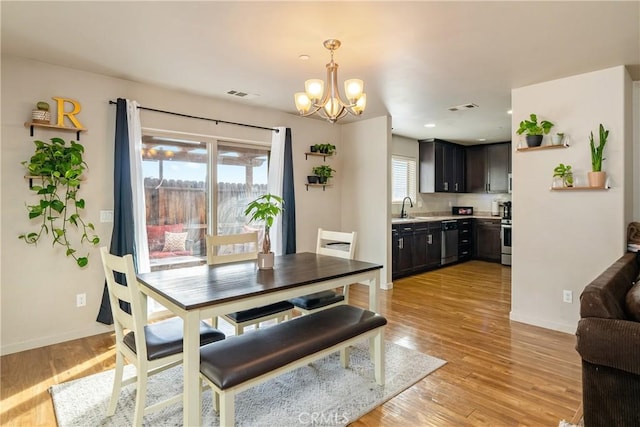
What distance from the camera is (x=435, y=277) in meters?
5.72

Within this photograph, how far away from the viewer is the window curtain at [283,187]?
448 cm

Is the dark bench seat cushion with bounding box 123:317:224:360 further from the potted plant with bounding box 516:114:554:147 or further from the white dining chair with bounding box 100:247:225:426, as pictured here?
the potted plant with bounding box 516:114:554:147

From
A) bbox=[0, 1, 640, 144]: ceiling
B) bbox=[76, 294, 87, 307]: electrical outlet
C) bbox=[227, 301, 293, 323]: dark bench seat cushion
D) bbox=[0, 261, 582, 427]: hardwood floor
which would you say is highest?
bbox=[0, 1, 640, 144]: ceiling

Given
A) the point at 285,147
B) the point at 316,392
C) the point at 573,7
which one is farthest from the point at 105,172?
the point at 573,7

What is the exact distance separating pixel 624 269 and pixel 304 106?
247 cm

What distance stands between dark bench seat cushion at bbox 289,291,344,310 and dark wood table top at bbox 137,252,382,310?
30cm

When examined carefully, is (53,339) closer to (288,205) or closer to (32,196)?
(32,196)

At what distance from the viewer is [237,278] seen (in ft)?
7.20

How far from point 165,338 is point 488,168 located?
22.9ft

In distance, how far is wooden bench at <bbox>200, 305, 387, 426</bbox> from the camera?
65.0 inches

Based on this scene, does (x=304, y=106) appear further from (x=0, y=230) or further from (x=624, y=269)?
(x=0, y=230)

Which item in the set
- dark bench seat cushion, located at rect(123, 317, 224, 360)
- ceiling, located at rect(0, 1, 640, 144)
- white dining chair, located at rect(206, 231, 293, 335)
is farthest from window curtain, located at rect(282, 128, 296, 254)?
dark bench seat cushion, located at rect(123, 317, 224, 360)

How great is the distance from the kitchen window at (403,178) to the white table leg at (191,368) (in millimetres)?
5265

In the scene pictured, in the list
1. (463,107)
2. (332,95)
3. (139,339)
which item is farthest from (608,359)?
(463,107)
